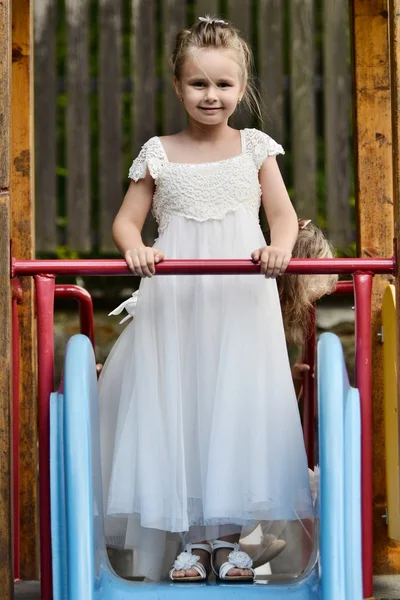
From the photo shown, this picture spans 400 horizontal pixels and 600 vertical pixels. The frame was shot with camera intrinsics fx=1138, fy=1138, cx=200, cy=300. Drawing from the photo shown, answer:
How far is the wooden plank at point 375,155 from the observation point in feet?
11.0

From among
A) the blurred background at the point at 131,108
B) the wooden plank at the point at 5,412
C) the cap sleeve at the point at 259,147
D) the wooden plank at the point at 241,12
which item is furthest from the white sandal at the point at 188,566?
the wooden plank at the point at 241,12

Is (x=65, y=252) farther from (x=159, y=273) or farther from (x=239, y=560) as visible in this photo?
(x=239, y=560)

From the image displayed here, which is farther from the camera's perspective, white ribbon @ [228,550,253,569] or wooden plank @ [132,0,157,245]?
wooden plank @ [132,0,157,245]

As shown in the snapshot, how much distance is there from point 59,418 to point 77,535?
27 cm

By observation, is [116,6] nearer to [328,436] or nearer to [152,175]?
[152,175]

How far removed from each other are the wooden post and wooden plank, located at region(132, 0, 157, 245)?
3.23m

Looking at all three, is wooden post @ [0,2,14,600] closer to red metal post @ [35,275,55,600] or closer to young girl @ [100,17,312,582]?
red metal post @ [35,275,55,600]

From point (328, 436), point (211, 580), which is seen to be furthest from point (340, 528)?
point (211, 580)

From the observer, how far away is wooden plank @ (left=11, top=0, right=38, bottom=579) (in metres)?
3.47

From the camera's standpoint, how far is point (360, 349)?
278 centimetres

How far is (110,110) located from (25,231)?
2.46 m

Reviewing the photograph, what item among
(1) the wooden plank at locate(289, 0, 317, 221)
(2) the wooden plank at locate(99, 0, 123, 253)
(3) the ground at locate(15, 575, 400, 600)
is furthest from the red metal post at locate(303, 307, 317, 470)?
(2) the wooden plank at locate(99, 0, 123, 253)

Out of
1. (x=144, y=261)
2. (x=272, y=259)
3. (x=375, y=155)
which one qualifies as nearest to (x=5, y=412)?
(x=144, y=261)

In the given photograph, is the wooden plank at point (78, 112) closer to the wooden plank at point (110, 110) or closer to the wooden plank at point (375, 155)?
the wooden plank at point (110, 110)
